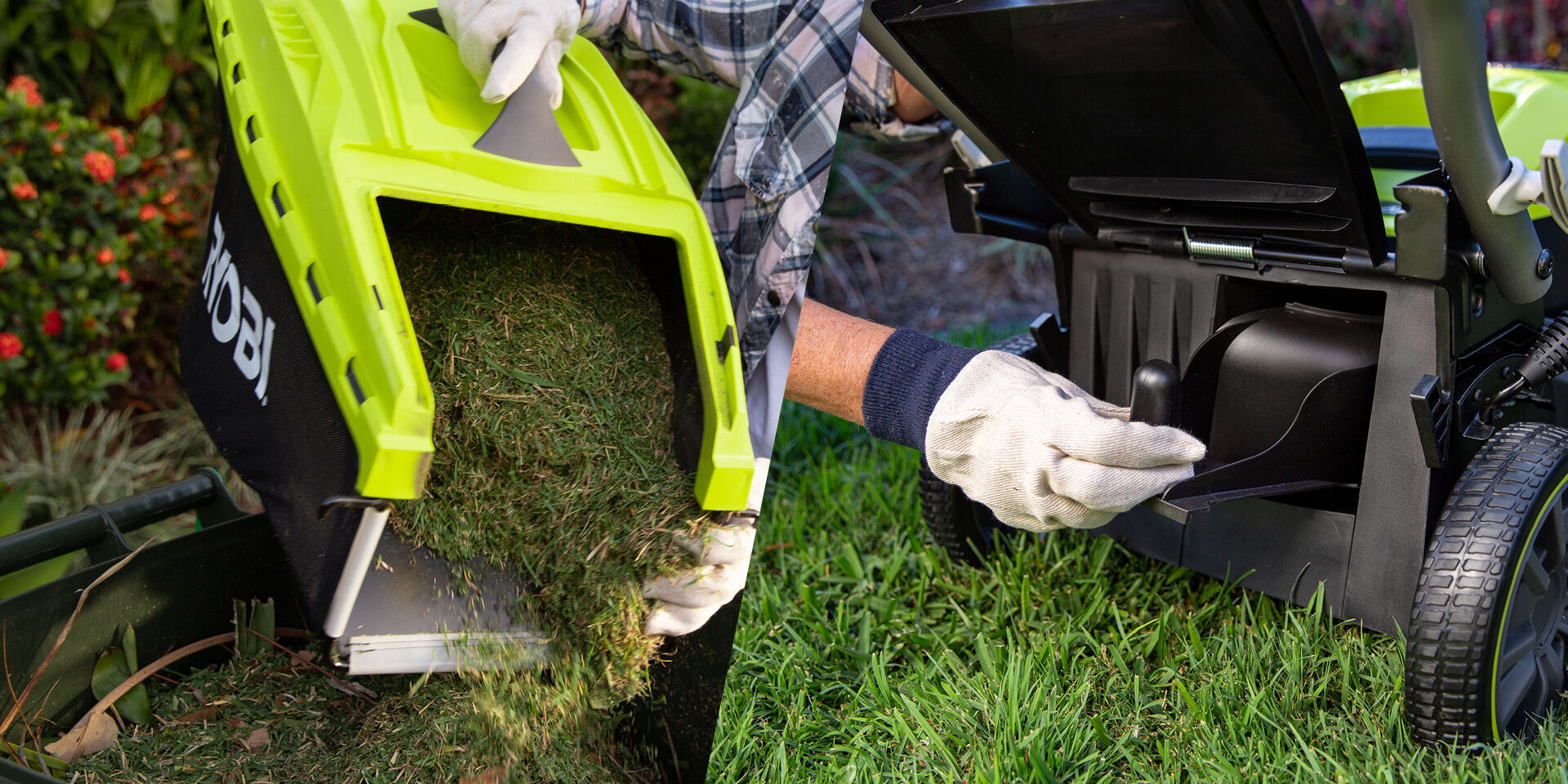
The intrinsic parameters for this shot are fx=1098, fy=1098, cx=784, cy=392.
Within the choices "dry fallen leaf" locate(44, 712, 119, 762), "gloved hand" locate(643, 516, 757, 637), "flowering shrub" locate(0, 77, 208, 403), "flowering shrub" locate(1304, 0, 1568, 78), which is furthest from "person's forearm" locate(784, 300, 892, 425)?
"flowering shrub" locate(1304, 0, 1568, 78)

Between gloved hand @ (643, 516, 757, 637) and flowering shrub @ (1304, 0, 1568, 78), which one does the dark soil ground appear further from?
gloved hand @ (643, 516, 757, 637)

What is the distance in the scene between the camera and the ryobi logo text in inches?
54.8

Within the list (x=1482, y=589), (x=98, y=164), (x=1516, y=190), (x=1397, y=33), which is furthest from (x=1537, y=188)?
(x=1397, y=33)

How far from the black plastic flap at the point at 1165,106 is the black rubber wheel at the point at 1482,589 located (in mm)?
347

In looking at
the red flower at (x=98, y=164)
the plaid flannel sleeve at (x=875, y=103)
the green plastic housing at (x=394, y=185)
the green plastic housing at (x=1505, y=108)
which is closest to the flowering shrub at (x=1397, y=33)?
the green plastic housing at (x=1505, y=108)

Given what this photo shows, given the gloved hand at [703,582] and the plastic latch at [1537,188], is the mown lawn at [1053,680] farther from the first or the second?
the plastic latch at [1537,188]

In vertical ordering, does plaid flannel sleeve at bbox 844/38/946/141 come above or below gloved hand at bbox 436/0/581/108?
below

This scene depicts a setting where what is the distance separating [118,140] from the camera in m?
2.44

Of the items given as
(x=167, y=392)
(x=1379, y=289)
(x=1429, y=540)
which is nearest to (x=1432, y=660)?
(x=1429, y=540)

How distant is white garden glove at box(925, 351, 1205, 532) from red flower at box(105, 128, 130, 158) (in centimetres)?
201

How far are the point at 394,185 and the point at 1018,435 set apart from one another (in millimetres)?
807

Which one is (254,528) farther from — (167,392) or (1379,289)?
(1379,289)

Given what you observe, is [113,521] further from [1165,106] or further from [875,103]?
[1165,106]

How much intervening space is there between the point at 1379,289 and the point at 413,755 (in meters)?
1.47
